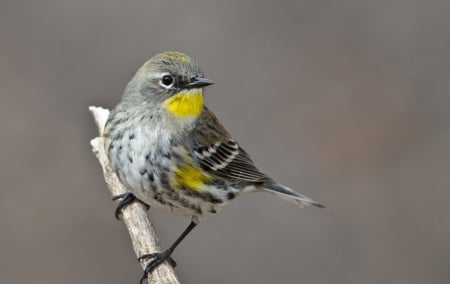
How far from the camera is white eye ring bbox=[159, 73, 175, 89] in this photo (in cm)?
716

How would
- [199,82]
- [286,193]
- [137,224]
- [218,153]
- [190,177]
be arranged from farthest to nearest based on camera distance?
[286,193]
[218,153]
[137,224]
[190,177]
[199,82]

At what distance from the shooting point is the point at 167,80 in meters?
7.18

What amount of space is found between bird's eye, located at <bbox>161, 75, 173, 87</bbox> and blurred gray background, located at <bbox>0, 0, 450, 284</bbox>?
309cm

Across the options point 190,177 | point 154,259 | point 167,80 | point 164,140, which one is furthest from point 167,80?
point 154,259

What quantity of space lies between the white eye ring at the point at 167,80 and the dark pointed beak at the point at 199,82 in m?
0.14

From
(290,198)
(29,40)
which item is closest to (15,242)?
(29,40)

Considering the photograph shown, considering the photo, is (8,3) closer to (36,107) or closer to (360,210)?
(36,107)

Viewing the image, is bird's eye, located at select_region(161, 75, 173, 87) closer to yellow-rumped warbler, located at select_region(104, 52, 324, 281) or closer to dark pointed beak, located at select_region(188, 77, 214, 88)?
yellow-rumped warbler, located at select_region(104, 52, 324, 281)

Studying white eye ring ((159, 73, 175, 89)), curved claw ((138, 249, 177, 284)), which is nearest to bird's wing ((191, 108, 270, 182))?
white eye ring ((159, 73, 175, 89))

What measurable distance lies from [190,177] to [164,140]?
1.16 ft

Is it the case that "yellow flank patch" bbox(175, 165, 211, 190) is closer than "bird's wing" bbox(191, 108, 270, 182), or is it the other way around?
"yellow flank patch" bbox(175, 165, 211, 190)

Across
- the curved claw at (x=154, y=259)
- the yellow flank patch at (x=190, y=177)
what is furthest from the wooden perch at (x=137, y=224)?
the yellow flank patch at (x=190, y=177)

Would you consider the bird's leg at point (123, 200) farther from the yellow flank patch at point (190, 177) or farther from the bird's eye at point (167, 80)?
the bird's eye at point (167, 80)

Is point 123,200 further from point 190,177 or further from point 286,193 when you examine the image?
point 286,193
